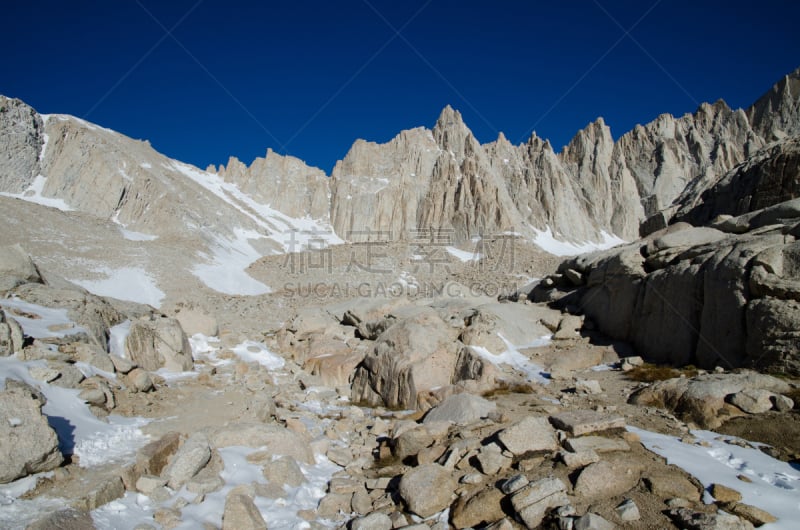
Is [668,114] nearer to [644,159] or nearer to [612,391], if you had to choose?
[644,159]

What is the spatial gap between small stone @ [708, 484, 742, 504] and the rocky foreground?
1.1 inches

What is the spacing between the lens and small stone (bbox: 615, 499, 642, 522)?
5.27 meters

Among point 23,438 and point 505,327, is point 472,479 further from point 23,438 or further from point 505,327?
point 505,327

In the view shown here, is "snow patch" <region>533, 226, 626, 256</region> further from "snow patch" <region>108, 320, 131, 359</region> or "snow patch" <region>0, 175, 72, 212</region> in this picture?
"snow patch" <region>108, 320, 131, 359</region>

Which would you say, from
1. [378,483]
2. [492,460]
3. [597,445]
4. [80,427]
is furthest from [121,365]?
[597,445]

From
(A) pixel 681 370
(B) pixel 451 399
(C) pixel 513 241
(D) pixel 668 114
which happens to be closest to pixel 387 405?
(B) pixel 451 399

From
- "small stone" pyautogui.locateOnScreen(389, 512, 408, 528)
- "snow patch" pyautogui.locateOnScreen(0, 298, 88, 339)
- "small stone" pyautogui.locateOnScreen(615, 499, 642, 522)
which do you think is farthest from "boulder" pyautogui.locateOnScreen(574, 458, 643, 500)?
"snow patch" pyautogui.locateOnScreen(0, 298, 88, 339)

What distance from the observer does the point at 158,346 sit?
13.1 m

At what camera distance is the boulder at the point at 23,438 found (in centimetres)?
519

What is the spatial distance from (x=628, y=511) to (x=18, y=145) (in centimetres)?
9671

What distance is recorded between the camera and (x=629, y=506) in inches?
212

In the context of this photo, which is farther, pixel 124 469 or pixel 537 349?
pixel 537 349

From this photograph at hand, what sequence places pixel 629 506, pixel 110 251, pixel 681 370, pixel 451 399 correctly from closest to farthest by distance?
pixel 629 506 → pixel 451 399 → pixel 681 370 → pixel 110 251

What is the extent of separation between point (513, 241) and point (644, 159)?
283 feet
